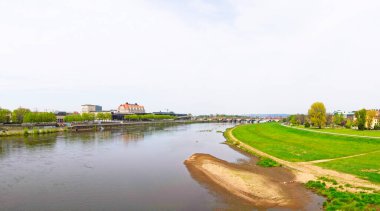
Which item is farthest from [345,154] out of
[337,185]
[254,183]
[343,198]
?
[343,198]

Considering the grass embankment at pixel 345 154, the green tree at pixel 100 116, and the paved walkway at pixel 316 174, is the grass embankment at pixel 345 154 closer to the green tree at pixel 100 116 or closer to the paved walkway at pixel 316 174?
the paved walkway at pixel 316 174

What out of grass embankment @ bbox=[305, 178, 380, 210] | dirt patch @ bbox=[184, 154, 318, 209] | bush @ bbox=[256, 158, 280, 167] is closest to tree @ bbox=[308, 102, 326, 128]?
bush @ bbox=[256, 158, 280, 167]

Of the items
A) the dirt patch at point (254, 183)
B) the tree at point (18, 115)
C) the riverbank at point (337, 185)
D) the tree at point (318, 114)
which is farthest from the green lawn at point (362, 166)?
the tree at point (18, 115)

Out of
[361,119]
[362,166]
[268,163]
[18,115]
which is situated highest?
[18,115]

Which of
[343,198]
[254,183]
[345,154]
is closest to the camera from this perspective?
[343,198]

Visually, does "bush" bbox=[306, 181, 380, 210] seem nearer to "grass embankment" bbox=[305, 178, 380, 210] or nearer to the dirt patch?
"grass embankment" bbox=[305, 178, 380, 210]

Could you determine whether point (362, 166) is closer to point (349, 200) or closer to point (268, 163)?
point (268, 163)

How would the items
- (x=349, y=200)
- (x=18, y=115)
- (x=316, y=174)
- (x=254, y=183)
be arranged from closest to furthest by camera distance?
(x=349, y=200), (x=254, y=183), (x=316, y=174), (x=18, y=115)
